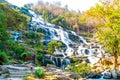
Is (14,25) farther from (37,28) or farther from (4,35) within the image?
(4,35)

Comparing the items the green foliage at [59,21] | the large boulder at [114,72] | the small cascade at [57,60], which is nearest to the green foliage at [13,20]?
the small cascade at [57,60]

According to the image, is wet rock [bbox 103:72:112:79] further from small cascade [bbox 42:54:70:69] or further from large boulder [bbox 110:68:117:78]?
small cascade [bbox 42:54:70:69]

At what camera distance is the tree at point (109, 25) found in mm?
30797

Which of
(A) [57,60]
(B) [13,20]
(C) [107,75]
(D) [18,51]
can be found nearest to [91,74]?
(C) [107,75]

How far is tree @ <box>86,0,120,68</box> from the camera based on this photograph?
30797mm

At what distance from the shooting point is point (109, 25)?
3069 centimetres

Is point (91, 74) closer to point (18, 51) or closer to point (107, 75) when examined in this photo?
point (107, 75)

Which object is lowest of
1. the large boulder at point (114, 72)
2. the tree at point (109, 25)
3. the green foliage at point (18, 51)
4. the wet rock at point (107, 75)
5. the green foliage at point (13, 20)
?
the wet rock at point (107, 75)

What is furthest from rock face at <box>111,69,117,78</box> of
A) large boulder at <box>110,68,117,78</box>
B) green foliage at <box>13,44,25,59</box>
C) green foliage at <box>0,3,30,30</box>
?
green foliage at <box>0,3,30,30</box>

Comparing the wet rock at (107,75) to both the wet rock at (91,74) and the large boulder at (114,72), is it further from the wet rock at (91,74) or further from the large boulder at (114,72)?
the wet rock at (91,74)

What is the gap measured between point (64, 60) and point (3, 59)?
20.2 meters

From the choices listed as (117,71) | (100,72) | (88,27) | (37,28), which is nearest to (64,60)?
(100,72)

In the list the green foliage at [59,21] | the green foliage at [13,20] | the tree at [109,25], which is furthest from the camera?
the green foliage at [59,21]

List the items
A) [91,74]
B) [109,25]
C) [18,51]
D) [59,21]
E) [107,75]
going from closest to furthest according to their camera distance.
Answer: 1. [109,25]
2. [107,75]
3. [91,74]
4. [18,51]
5. [59,21]
